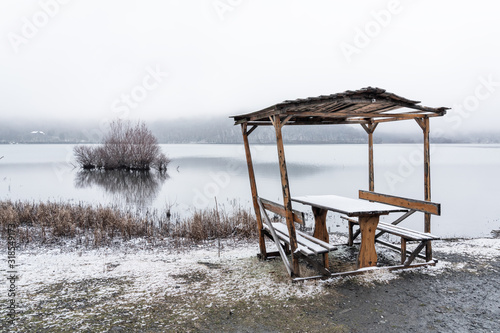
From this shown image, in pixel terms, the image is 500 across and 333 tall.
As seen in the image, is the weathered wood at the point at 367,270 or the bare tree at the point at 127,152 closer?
the weathered wood at the point at 367,270

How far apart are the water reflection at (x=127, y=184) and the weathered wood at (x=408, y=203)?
12.9 meters

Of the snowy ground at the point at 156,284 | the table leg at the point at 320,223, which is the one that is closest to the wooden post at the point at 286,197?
the snowy ground at the point at 156,284

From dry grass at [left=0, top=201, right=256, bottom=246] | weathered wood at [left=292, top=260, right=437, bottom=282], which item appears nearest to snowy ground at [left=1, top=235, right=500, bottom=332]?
weathered wood at [left=292, top=260, right=437, bottom=282]

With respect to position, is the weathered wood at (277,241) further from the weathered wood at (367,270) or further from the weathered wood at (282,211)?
the weathered wood at (367,270)

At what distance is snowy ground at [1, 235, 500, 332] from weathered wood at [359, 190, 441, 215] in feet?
3.24

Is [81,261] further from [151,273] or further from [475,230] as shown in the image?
[475,230]

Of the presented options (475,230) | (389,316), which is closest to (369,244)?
(389,316)

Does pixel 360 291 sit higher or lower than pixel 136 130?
lower

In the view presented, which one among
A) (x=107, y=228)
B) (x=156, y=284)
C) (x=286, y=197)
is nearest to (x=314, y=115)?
(x=286, y=197)

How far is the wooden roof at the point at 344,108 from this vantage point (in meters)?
4.81

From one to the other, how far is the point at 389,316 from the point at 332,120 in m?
4.28

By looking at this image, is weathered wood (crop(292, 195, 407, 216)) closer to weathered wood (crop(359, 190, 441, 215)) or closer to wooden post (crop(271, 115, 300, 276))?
weathered wood (crop(359, 190, 441, 215))

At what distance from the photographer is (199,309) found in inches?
163

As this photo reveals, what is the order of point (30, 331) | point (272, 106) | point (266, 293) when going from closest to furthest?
1. point (30, 331)
2. point (266, 293)
3. point (272, 106)
